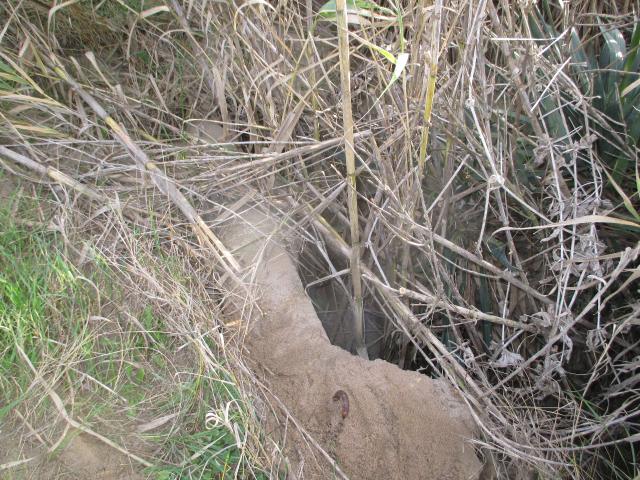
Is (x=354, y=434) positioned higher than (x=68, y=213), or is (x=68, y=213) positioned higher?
(x=68, y=213)

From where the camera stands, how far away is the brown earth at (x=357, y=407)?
133 centimetres

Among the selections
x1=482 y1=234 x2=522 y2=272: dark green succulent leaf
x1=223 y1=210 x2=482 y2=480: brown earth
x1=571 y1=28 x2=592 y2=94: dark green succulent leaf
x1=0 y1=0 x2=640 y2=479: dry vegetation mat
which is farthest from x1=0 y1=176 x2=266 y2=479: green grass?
x1=571 y1=28 x2=592 y2=94: dark green succulent leaf

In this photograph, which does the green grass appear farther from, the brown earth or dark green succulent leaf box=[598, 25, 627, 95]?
dark green succulent leaf box=[598, 25, 627, 95]

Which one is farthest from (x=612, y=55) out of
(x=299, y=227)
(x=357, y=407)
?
(x=357, y=407)

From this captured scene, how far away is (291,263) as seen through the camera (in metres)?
1.85

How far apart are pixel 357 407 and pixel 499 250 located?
2.92 feet

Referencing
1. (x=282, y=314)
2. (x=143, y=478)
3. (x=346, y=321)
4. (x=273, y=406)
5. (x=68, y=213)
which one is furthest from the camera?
(x=346, y=321)

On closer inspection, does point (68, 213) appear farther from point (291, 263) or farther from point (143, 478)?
point (143, 478)

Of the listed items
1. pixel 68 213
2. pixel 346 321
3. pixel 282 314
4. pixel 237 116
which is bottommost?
pixel 346 321

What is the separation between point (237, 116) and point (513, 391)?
172 centimetres

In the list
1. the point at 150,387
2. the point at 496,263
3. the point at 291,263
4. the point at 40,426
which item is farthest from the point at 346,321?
the point at 40,426

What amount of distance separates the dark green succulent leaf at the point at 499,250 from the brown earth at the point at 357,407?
549 mm

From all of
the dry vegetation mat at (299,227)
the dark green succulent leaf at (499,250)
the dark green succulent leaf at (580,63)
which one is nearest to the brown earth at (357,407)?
the dry vegetation mat at (299,227)

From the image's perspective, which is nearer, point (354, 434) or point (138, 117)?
point (354, 434)
